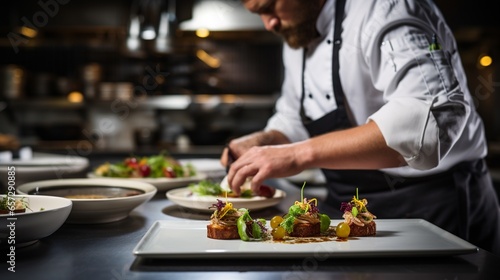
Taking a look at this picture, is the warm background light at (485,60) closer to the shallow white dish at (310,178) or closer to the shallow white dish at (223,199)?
the shallow white dish at (310,178)

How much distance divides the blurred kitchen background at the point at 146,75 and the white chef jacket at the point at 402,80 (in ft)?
10.6

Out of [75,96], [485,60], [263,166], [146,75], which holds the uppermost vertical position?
[485,60]

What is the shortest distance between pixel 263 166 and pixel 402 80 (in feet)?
1.62

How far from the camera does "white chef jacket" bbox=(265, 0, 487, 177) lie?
1.50 meters

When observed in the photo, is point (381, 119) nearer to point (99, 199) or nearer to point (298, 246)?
point (298, 246)

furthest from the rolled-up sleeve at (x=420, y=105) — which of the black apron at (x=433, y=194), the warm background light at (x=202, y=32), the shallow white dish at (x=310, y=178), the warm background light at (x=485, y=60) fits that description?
the warm background light at (x=202, y=32)

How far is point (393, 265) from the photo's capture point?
0.94m

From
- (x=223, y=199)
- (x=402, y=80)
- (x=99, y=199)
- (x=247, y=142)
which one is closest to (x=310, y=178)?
(x=247, y=142)

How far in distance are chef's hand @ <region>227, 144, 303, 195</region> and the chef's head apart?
0.77m

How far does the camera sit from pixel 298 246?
3.30 feet

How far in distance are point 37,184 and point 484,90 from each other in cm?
513

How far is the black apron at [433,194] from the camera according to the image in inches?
74.0

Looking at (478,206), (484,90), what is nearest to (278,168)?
(478,206)

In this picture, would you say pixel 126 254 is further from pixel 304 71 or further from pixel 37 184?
pixel 304 71
